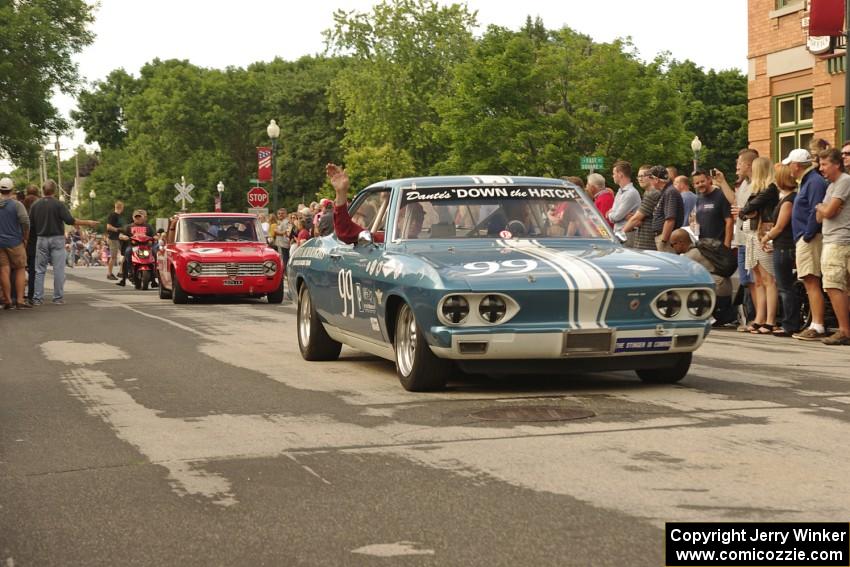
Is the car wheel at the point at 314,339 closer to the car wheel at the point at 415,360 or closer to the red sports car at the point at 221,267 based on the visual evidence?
the car wheel at the point at 415,360

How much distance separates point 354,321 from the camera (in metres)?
10.4

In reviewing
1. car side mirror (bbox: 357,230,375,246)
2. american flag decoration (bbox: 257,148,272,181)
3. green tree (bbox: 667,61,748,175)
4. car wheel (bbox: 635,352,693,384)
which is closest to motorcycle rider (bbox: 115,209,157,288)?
american flag decoration (bbox: 257,148,272,181)

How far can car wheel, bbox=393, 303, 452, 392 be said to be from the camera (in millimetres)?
8953

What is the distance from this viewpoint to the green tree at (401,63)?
8550cm

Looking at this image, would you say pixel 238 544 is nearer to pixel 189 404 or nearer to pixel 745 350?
pixel 189 404

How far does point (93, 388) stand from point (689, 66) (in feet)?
283

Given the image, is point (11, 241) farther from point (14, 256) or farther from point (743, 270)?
point (743, 270)

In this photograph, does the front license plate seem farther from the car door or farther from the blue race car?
the car door

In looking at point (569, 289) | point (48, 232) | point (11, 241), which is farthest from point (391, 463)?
point (48, 232)

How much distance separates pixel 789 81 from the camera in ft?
96.5

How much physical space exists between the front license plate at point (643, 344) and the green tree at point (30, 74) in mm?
32732

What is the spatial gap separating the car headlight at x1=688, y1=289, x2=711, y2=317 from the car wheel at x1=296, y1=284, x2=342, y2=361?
3.51 metres

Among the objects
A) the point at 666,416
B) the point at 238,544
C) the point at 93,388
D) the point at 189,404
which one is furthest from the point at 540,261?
the point at 238,544

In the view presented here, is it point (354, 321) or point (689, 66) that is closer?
point (354, 321)
